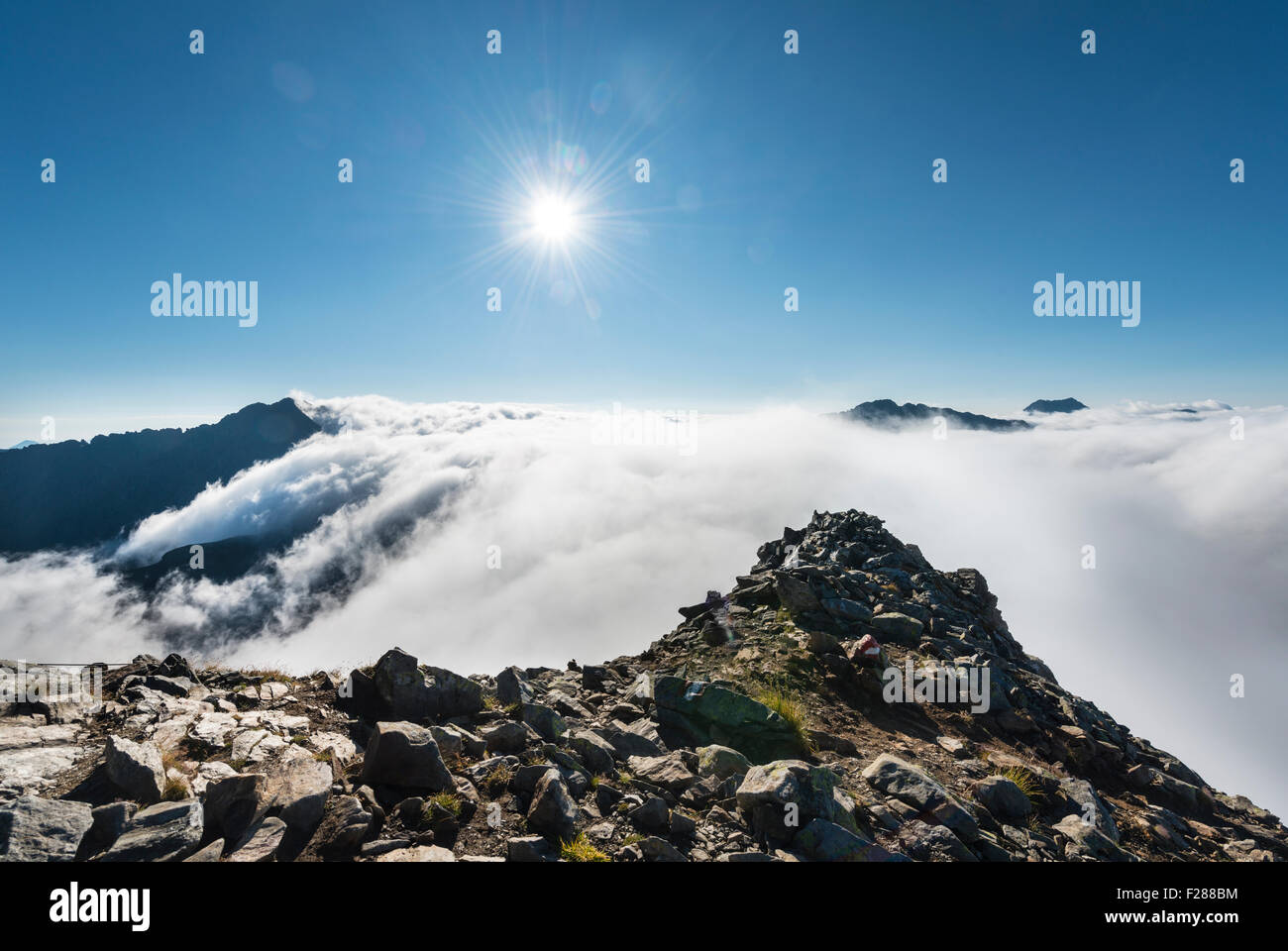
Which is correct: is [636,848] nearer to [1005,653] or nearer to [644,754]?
[644,754]

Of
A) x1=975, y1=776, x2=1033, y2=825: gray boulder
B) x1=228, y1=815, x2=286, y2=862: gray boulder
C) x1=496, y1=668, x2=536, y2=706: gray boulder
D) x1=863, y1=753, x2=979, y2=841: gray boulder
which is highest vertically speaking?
x1=228, y1=815, x2=286, y2=862: gray boulder

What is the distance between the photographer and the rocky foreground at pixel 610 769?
583cm

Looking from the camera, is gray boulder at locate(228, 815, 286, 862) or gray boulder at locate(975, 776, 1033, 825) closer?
gray boulder at locate(228, 815, 286, 862)

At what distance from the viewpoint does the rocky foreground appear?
5.83m

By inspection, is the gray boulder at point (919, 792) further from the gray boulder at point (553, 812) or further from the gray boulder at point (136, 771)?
the gray boulder at point (136, 771)

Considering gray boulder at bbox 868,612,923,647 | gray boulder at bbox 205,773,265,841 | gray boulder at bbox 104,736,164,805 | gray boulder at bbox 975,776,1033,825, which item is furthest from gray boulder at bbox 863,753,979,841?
gray boulder at bbox 104,736,164,805

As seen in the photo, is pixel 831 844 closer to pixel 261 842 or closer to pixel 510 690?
pixel 510 690

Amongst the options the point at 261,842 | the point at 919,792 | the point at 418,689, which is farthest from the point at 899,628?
the point at 261,842

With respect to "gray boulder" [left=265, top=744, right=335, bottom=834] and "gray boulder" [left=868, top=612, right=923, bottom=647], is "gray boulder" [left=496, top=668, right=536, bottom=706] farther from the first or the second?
"gray boulder" [left=868, top=612, right=923, bottom=647]

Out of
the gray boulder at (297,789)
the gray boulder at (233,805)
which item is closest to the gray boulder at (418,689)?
the gray boulder at (297,789)

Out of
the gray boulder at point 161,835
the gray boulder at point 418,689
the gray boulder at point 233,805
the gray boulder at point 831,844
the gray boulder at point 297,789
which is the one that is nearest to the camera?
the gray boulder at point 161,835
